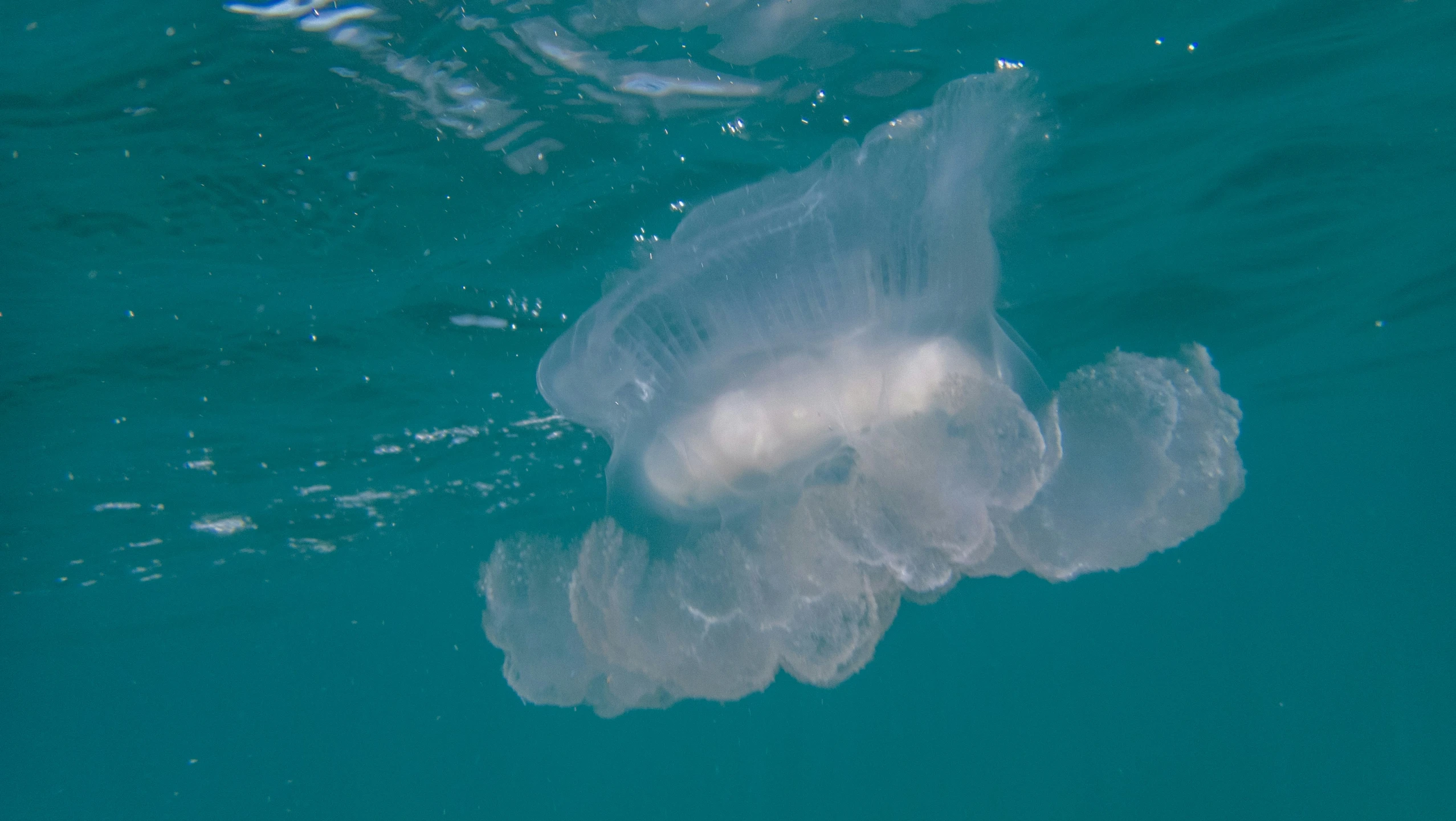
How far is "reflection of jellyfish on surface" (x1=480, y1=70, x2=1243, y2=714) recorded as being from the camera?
3.66m

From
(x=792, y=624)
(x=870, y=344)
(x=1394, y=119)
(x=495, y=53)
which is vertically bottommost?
(x=1394, y=119)

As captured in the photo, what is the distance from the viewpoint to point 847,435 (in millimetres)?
3975

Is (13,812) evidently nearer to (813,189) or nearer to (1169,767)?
(1169,767)

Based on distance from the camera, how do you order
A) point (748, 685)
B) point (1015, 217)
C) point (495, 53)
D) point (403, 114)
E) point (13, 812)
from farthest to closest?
1. point (13, 812)
2. point (1015, 217)
3. point (403, 114)
4. point (495, 53)
5. point (748, 685)

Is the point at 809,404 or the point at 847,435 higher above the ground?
the point at 809,404

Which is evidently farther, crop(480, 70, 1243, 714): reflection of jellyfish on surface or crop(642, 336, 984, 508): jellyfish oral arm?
crop(642, 336, 984, 508): jellyfish oral arm

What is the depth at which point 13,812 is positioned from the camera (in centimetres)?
7438

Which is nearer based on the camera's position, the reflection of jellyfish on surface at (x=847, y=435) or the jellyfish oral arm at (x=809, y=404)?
the reflection of jellyfish on surface at (x=847, y=435)

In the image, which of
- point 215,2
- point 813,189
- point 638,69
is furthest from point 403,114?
point 813,189

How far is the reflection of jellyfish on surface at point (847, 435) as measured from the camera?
3.66m

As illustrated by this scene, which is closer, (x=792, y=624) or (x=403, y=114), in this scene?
(x=792, y=624)

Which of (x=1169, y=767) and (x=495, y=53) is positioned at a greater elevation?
(x=495, y=53)

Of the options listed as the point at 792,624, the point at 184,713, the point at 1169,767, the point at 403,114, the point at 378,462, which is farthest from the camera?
the point at 184,713

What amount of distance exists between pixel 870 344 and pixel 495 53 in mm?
3029
